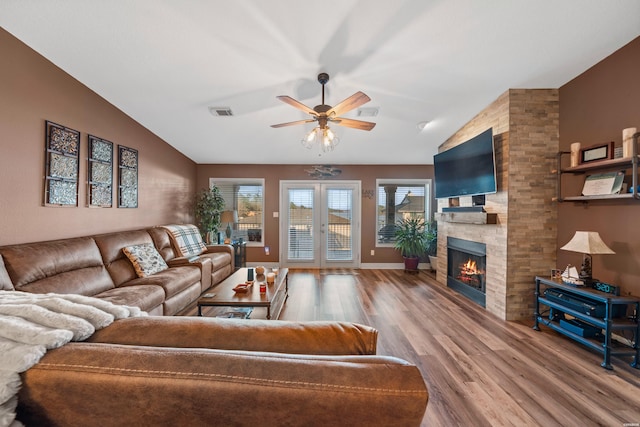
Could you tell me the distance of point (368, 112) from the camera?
3.69 m

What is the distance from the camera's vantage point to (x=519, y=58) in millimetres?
2621

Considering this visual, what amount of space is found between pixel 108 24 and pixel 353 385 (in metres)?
3.26

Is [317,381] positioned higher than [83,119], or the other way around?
[83,119]

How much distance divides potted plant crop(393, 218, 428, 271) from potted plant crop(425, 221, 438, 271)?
115 mm

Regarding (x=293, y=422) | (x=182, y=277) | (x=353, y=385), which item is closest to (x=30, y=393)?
(x=293, y=422)

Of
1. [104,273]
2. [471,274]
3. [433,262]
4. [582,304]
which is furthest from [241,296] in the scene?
[433,262]

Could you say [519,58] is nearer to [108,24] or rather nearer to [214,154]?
[108,24]

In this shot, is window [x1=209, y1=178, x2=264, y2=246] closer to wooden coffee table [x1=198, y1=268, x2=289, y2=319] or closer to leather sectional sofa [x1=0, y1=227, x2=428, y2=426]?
wooden coffee table [x1=198, y1=268, x2=289, y2=319]

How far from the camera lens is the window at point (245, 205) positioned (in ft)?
19.9

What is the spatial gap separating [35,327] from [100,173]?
Answer: 3392 millimetres

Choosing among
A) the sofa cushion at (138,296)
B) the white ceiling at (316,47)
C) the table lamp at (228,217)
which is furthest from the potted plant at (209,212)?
the sofa cushion at (138,296)

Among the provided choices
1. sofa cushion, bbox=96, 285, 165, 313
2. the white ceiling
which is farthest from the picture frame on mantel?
sofa cushion, bbox=96, 285, 165, 313

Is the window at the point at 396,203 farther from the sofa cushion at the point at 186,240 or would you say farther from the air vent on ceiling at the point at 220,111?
the sofa cushion at the point at 186,240

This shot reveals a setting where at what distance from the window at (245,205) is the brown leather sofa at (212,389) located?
5375 millimetres
